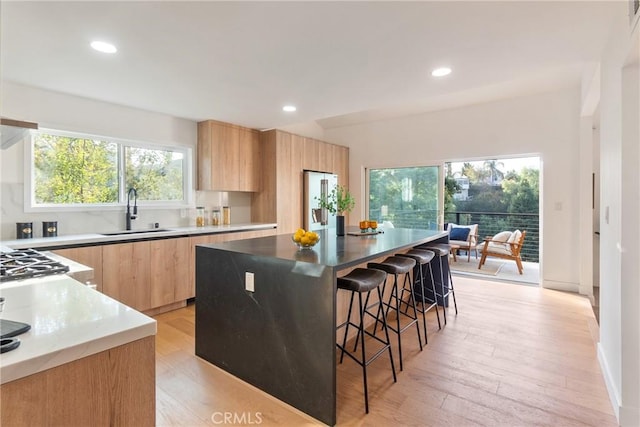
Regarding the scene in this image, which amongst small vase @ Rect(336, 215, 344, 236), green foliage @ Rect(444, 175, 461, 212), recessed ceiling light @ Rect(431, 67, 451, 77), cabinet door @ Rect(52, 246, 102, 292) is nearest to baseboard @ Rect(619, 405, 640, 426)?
small vase @ Rect(336, 215, 344, 236)

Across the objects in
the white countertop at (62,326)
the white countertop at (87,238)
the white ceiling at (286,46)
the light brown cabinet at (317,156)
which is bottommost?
the white countertop at (62,326)

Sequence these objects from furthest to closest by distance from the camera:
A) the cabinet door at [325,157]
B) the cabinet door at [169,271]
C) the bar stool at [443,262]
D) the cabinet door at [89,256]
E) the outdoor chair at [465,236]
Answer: the outdoor chair at [465,236] → the cabinet door at [325,157] → the cabinet door at [169,271] → the bar stool at [443,262] → the cabinet door at [89,256]

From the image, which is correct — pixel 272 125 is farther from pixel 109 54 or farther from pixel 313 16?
pixel 313 16

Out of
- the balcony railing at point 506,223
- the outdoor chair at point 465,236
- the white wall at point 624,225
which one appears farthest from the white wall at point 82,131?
the balcony railing at point 506,223

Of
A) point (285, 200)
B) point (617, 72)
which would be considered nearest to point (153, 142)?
point (285, 200)

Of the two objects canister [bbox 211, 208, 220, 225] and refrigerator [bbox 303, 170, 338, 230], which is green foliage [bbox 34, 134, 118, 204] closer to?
canister [bbox 211, 208, 220, 225]

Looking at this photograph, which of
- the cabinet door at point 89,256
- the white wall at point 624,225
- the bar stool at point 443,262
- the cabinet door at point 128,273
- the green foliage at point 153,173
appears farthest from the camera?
the green foliage at point 153,173

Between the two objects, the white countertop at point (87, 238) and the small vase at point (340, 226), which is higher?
the small vase at point (340, 226)

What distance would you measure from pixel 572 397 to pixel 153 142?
4.66m

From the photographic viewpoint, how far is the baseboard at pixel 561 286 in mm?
4324

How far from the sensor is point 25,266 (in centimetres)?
168

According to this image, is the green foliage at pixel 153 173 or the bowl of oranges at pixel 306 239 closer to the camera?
the bowl of oranges at pixel 306 239

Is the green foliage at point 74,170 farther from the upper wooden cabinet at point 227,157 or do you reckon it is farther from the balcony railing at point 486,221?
the balcony railing at point 486,221

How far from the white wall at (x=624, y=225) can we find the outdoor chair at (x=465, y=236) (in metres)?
4.11
